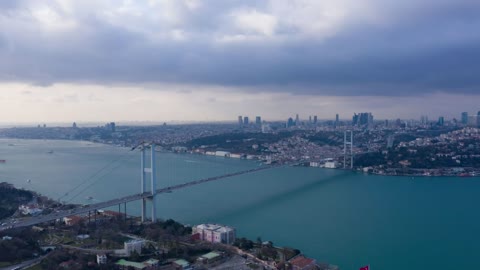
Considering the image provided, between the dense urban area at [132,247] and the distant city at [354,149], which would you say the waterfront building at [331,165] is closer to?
the distant city at [354,149]

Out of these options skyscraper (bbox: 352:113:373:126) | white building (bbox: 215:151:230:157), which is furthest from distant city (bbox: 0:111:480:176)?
skyscraper (bbox: 352:113:373:126)

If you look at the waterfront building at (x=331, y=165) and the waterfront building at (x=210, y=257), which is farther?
the waterfront building at (x=331, y=165)

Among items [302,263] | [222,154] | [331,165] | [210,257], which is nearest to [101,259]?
[210,257]

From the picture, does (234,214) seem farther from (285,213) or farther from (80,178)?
(80,178)

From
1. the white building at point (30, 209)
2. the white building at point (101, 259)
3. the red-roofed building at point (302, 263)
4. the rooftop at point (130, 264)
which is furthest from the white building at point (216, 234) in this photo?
the white building at point (30, 209)

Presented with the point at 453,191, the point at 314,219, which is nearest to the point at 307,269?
the point at 314,219

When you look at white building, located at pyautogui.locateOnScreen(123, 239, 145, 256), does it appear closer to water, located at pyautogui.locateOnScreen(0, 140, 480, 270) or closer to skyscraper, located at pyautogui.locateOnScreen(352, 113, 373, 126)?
water, located at pyautogui.locateOnScreen(0, 140, 480, 270)
